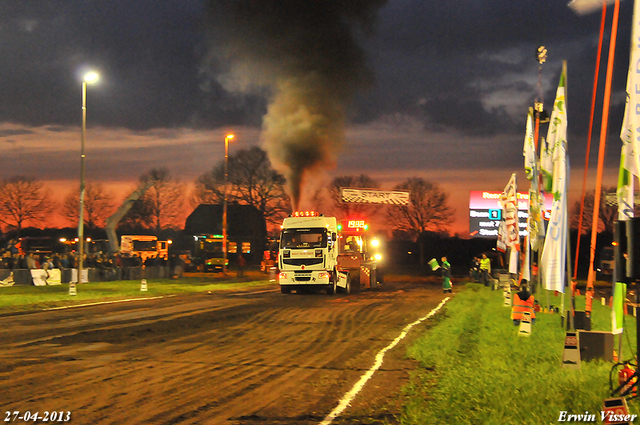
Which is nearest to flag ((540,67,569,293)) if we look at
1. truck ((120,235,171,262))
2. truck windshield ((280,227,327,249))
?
truck windshield ((280,227,327,249))

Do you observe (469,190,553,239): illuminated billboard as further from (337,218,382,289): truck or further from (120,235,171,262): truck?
(120,235,171,262): truck

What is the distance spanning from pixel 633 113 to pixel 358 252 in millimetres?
23696

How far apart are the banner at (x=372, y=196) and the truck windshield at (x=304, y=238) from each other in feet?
86.5

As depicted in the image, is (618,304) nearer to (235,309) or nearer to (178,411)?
(178,411)

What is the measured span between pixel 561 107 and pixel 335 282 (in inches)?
640

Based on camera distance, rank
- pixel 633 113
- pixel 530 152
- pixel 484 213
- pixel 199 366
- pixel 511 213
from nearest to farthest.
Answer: pixel 633 113 < pixel 199 366 < pixel 530 152 < pixel 511 213 < pixel 484 213

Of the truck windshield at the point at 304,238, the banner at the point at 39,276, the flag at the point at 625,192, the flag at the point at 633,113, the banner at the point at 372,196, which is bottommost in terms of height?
→ the banner at the point at 39,276

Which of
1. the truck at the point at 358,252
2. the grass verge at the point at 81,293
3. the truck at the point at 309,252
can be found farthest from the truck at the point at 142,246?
the truck at the point at 309,252

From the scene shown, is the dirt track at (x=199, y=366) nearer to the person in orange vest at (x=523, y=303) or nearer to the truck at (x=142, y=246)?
the person in orange vest at (x=523, y=303)

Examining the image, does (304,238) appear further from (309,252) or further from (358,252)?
(358,252)

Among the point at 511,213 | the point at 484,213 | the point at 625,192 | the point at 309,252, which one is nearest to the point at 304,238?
the point at 309,252

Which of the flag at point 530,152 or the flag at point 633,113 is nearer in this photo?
the flag at point 633,113

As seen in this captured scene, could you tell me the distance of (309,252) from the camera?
28.7 meters

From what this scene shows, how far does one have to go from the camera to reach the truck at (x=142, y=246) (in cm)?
6069
